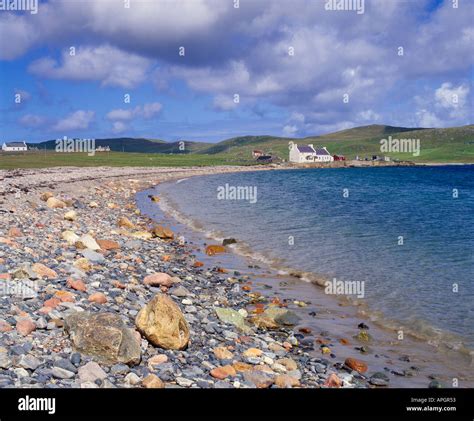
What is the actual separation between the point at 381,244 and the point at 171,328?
19065 mm

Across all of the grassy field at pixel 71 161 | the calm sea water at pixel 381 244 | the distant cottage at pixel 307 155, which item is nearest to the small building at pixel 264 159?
the distant cottage at pixel 307 155

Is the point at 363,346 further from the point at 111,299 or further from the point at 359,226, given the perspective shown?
the point at 359,226

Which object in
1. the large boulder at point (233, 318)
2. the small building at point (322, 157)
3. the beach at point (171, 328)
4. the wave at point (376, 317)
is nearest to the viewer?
the beach at point (171, 328)

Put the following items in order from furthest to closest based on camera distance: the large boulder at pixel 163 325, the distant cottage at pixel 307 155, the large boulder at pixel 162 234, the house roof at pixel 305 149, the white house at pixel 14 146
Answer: the white house at pixel 14 146
the house roof at pixel 305 149
the distant cottage at pixel 307 155
the large boulder at pixel 162 234
the large boulder at pixel 163 325

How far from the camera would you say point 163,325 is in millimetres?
9984

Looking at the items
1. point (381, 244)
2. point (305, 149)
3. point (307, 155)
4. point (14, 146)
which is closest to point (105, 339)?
point (381, 244)

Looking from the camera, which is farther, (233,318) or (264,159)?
(264,159)

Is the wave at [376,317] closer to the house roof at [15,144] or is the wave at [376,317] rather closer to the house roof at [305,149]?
the house roof at [305,149]

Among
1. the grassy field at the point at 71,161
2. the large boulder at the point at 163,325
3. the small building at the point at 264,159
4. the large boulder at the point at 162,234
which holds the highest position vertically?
the small building at the point at 264,159

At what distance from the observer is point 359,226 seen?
3288 centimetres

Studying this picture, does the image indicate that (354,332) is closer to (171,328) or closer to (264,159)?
(171,328)

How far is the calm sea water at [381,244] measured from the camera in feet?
52.1

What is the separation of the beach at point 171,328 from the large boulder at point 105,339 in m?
0.02

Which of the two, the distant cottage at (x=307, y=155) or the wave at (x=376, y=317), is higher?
the distant cottage at (x=307, y=155)
